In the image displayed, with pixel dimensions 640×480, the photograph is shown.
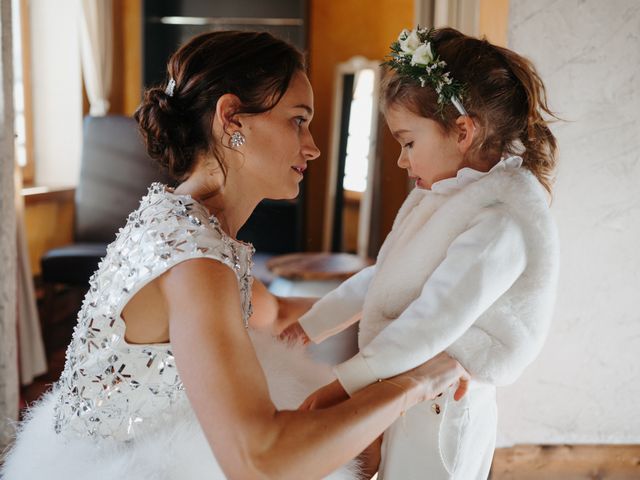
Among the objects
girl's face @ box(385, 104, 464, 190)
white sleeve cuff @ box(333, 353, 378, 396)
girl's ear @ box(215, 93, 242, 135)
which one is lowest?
white sleeve cuff @ box(333, 353, 378, 396)

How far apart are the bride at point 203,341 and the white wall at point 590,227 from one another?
2.51ft

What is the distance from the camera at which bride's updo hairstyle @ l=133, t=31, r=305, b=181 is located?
1.27 m

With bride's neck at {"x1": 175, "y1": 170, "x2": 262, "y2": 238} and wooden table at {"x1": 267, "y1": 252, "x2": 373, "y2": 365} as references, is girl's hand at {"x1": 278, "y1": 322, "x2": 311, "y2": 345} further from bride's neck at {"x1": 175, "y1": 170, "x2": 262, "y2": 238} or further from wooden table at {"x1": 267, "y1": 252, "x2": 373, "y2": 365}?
wooden table at {"x1": 267, "y1": 252, "x2": 373, "y2": 365}

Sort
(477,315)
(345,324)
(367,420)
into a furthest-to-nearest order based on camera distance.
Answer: (345,324)
(477,315)
(367,420)

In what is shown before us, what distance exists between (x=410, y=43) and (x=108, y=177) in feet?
11.5

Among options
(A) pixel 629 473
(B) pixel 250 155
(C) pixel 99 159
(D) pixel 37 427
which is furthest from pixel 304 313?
(C) pixel 99 159

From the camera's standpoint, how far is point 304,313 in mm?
1780

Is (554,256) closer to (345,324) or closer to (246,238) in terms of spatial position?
(345,324)

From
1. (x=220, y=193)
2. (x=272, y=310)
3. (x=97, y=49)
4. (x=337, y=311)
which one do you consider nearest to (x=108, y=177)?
(x=97, y=49)

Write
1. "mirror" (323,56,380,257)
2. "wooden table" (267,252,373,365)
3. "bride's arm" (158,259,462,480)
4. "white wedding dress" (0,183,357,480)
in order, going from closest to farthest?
"bride's arm" (158,259,462,480)
"white wedding dress" (0,183,357,480)
"wooden table" (267,252,373,365)
"mirror" (323,56,380,257)

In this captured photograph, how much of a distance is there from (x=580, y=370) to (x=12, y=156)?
1908mm

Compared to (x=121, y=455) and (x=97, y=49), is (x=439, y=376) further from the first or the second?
(x=97, y=49)

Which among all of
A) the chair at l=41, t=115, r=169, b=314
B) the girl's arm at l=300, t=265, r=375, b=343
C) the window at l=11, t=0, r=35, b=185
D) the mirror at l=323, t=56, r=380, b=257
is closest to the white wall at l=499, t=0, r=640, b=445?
the girl's arm at l=300, t=265, r=375, b=343

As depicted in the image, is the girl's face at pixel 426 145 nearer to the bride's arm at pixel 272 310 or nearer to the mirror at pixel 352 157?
the bride's arm at pixel 272 310
